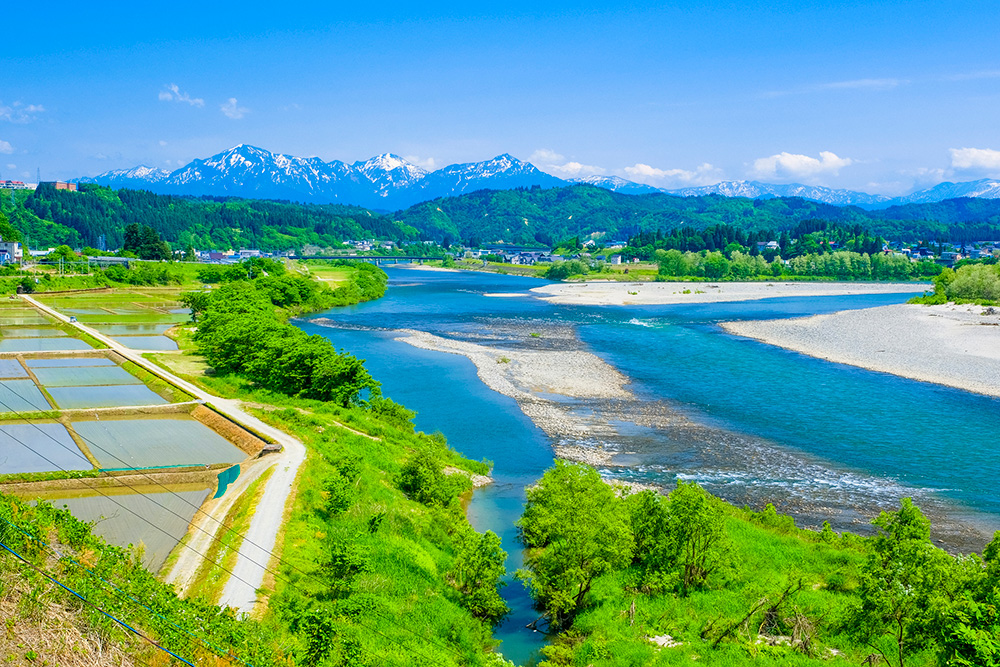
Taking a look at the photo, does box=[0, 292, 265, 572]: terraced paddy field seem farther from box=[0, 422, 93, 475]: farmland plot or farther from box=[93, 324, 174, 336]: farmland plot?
box=[93, 324, 174, 336]: farmland plot

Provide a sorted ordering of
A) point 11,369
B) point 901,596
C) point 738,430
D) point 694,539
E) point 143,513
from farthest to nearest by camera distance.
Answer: point 11,369 < point 738,430 < point 143,513 < point 694,539 < point 901,596

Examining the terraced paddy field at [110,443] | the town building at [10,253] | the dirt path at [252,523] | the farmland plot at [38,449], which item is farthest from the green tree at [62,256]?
the dirt path at [252,523]

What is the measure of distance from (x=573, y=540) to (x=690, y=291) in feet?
366

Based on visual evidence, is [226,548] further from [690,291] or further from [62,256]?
[690,291]

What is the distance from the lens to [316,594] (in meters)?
16.4

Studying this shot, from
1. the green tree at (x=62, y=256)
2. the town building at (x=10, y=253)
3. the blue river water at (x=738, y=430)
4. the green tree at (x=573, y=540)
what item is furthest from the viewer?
the green tree at (x=62, y=256)

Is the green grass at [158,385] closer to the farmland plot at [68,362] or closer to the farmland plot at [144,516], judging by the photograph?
the farmland plot at [68,362]

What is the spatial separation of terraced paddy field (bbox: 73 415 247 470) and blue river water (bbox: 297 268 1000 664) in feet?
35.7

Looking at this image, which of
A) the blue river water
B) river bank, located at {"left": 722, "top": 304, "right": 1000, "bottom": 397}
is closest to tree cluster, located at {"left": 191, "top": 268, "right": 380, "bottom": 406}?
the blue river water

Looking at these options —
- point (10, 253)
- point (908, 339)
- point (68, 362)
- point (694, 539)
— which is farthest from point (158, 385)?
point (10, 253)

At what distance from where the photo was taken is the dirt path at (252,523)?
1648cm

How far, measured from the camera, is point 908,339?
61125mm

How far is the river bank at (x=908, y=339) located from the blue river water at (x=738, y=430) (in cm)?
281

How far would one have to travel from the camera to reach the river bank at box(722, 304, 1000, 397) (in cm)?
4803
